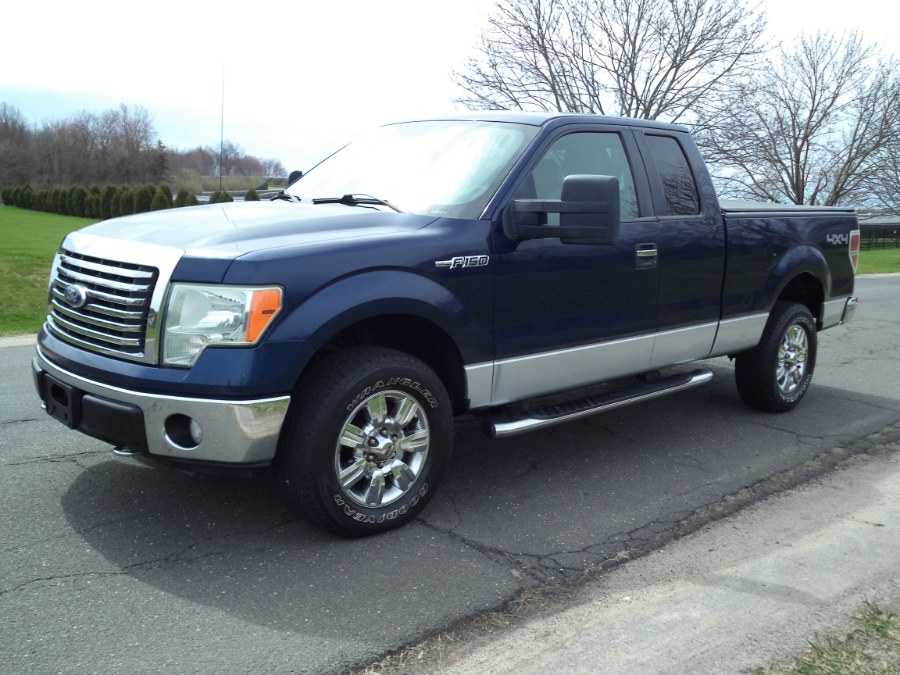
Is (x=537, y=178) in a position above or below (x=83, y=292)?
above

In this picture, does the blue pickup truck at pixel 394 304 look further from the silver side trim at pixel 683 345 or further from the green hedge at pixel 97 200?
the green hedge at pixel 97 200

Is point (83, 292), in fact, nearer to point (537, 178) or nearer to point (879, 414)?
point (537, 178)

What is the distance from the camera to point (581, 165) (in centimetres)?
496

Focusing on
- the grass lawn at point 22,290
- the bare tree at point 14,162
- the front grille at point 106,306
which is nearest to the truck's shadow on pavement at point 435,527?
the front grille at point 106,306

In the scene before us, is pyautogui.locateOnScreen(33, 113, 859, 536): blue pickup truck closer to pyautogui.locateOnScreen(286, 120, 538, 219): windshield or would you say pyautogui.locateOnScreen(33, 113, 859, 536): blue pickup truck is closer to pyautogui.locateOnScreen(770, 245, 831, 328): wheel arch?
pyautogui.locateOnScreen(286, 120, 538, 219): windshield

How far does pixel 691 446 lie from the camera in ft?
18.7

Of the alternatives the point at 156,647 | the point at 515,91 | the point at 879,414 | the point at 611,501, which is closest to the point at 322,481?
the point at 156,647

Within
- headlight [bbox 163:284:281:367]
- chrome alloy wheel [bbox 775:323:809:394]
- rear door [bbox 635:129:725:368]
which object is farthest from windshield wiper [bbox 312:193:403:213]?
chrome alloy wheel [bbox 775:323:809:394]

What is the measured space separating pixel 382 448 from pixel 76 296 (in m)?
1.53

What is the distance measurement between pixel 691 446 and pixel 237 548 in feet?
10.3

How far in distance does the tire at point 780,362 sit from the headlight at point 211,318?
4046 millimetres

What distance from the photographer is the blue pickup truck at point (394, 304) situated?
11.8 feet

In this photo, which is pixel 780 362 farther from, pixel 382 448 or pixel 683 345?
pixel 382 448

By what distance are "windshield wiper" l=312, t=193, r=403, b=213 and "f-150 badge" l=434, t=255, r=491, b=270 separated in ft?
1.78
